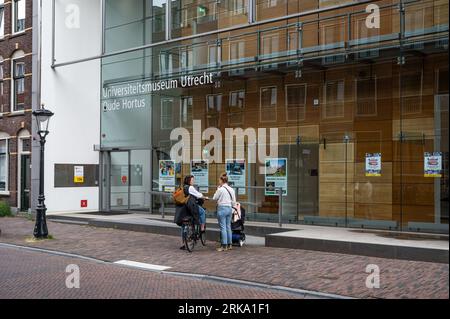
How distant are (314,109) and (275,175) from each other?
2.48 metres

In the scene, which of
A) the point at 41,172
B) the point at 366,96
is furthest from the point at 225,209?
the point at 366,96

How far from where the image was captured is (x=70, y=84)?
22.1 m

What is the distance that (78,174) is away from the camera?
2206 cm

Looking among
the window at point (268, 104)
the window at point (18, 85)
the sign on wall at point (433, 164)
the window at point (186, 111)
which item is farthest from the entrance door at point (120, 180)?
the sign on wall at point (433, 164)

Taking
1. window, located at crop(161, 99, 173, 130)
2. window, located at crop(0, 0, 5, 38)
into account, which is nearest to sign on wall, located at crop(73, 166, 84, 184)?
window, located at crop(161, 99, 173, 130)

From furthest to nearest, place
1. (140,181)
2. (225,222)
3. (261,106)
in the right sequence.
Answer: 1. (140,181)
2. (261,106)
3. (225,222)

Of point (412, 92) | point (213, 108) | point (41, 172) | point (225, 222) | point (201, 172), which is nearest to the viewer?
point (225, 222)

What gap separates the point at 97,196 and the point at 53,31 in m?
7.12

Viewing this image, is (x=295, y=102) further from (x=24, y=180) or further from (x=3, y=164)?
(x=3, y=164)

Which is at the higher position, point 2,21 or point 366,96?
point 2,21

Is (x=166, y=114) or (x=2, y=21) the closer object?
(x=166, y=114)

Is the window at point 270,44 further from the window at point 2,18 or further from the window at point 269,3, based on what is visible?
the window at point 2,18
